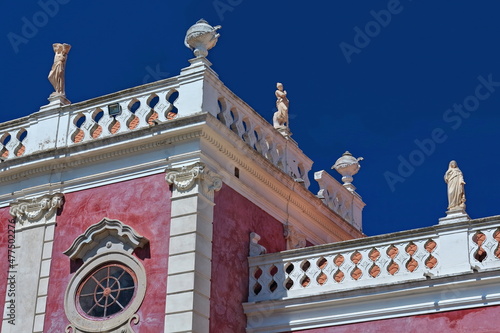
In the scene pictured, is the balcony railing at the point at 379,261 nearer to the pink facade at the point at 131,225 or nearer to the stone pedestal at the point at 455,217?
the stone pedestal at the point at 455,217

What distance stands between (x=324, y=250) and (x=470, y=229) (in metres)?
2.77

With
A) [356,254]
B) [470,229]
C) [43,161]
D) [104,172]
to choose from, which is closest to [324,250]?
[356,254]

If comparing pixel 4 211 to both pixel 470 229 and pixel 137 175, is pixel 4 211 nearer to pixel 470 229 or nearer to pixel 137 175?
pixel 137 175

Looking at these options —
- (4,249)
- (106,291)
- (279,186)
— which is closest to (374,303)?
(279,186)

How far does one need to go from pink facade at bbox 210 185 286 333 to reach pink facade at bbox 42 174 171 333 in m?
0.95

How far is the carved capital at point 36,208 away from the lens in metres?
19.7

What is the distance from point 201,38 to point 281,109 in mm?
3601

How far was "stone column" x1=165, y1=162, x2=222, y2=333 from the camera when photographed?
17.6 meters

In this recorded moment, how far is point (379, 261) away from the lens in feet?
60.1

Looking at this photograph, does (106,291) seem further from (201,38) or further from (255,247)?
(201,38)

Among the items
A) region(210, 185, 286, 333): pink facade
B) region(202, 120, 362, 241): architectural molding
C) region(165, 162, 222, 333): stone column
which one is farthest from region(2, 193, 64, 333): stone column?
region(202, 120, 362, 241): architectural molding

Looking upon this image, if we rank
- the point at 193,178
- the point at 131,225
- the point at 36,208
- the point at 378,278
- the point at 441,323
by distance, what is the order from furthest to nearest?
the point at 36,208 < the point at 131,225 < the point at 193,178 < the point at 378,278 < the point at 441,323

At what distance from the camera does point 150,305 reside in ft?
59.1

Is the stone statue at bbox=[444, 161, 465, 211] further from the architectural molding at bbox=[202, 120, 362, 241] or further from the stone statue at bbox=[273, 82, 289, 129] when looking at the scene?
the stone statue at bbox=[273, 82, 289, 129]
